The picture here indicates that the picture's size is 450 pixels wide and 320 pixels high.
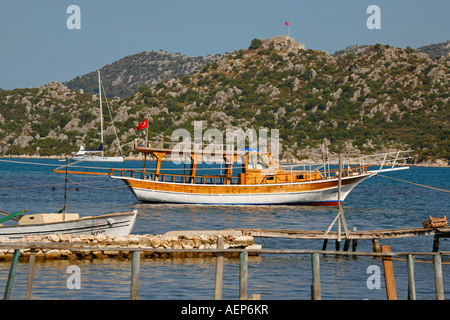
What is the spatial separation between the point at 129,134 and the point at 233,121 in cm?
3429

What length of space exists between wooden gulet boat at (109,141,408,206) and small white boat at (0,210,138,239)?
20144 millimetres

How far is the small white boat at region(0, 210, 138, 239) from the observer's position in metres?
23.9

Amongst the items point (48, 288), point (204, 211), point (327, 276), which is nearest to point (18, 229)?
point (48, 288)

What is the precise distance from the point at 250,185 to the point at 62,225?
78.2 feet

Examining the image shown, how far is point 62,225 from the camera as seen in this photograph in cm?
2430

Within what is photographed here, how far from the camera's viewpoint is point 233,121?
186 m

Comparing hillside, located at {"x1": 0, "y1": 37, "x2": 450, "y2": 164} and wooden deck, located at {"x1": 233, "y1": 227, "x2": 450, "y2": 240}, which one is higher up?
hillside, located at {"x1": 0, "y1": 37, "x2": 450, "y2": 164}

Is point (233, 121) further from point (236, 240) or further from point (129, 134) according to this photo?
point (236, 240)

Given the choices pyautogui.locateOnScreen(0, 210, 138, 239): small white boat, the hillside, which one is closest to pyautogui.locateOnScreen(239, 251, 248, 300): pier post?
pyautogui.locateOnScreen(0, 210, 138, 239): small white boat

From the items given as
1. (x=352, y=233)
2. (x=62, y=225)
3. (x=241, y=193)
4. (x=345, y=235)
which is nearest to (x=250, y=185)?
(x=241, y=193)

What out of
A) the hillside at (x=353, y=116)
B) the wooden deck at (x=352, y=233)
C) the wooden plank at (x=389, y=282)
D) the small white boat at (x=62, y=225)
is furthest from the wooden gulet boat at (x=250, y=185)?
the hillside at (x=353, y=116)

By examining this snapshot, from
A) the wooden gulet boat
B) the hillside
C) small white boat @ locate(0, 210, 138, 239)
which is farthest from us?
the hillside

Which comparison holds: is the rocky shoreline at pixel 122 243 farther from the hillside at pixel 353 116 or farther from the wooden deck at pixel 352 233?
the hillside at pixel 353 116

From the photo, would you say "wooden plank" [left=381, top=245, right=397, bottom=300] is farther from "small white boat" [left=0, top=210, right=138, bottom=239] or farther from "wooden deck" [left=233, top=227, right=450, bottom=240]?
"small white boat" [left=0, top=210, right=138, bottom=239]
